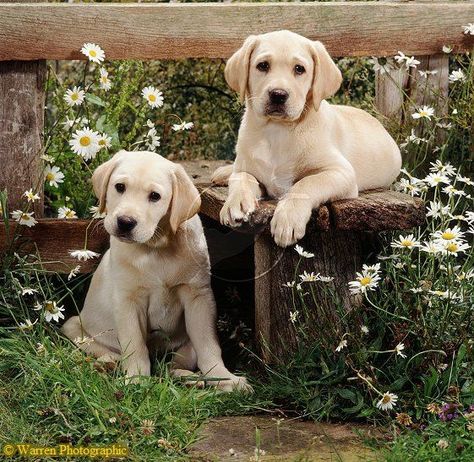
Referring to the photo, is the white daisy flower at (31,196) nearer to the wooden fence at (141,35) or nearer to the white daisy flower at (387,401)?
the wooden fence at (141,35)

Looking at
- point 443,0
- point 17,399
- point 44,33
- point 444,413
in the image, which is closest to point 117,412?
point 17,399

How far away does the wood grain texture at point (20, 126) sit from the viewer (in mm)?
5184

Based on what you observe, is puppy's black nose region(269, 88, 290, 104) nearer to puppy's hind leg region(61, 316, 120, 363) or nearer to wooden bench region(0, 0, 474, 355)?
wooden bench region(0, 0, 474, 355)

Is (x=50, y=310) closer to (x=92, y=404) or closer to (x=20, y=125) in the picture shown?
(x=92, y=404)

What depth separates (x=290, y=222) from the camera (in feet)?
13.8

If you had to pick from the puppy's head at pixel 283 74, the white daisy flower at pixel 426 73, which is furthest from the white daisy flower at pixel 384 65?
the puppy's head at pixel 283 74

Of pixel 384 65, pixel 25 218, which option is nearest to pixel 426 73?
pixel 384 65

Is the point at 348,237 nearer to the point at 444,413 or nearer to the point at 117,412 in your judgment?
the point at 444,413

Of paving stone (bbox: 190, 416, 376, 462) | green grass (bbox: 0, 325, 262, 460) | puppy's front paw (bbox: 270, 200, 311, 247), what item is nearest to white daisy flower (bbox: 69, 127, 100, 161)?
green grass (bbox: 0, 325, 262, 460)

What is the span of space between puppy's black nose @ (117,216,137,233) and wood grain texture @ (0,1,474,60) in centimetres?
140

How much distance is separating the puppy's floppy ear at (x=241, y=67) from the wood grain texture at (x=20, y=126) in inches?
44.6

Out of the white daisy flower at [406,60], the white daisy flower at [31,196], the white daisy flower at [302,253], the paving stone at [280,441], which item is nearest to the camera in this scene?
the paving stone at [280,441]

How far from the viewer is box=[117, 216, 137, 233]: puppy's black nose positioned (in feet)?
13.8

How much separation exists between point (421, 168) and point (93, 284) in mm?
2078
